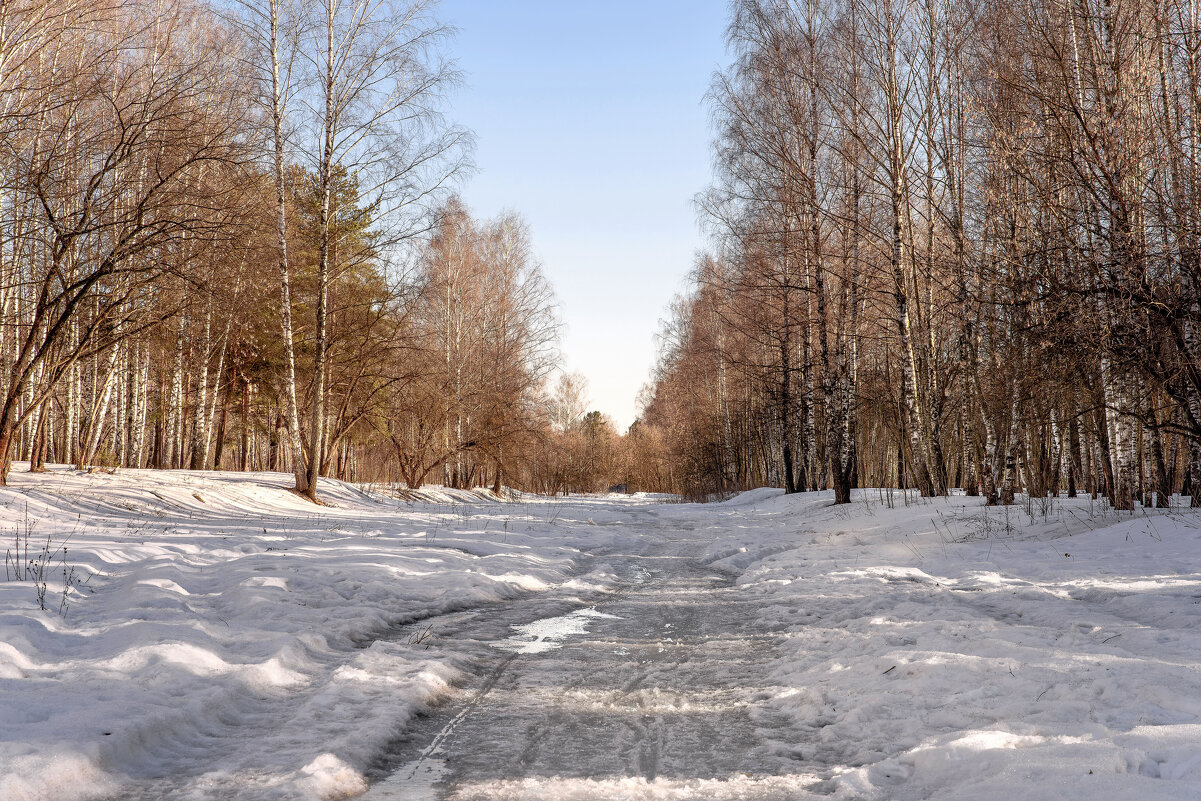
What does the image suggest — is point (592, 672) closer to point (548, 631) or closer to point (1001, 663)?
point (548, 631)

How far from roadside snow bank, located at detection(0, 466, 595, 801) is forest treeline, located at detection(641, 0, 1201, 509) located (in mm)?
7049

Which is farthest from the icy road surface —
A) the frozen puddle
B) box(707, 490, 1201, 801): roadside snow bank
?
box(707, 490, 1201, 801): roadside snow bank

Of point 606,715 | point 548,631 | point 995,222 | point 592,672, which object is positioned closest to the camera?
point 606,715

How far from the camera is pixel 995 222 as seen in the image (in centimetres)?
922

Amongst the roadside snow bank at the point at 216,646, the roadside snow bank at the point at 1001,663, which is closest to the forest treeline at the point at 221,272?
the roadside snow bank at the point at 216,646

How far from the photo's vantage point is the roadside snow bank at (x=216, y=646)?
3.02m

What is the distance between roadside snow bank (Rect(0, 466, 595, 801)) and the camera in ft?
9.92

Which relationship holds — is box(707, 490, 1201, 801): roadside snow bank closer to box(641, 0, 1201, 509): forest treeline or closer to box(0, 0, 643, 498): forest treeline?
box(641, 0, 1201, 509): forest treeline

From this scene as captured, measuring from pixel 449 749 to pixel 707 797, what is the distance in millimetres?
1278

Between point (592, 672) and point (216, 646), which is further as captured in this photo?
point (592, 672)

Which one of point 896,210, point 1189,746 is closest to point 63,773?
point 1189,746

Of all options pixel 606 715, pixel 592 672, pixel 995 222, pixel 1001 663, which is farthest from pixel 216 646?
pixel 995 222

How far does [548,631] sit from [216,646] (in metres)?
2.47

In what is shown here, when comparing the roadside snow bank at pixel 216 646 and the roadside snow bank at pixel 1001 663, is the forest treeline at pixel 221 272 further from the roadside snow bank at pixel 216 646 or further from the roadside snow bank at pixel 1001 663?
the roadside snow bank at pixel 1001 663
